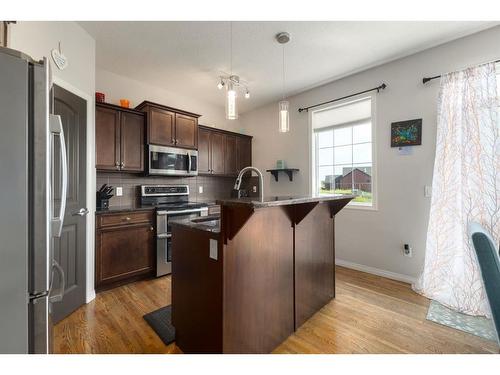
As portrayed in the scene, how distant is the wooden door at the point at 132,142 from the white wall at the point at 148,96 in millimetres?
490

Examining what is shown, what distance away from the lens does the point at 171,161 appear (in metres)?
3.36

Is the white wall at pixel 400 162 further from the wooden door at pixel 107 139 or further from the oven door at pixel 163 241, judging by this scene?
the wooden door at pixel 107 139

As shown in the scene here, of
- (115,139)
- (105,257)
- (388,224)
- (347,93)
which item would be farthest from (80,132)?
(388,224)

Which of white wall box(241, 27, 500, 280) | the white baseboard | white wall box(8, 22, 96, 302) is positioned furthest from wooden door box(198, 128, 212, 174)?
the white baseboard

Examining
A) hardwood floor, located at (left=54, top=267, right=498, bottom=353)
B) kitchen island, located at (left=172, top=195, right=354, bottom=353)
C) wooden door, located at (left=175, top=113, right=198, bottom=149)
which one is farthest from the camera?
wooden door, located at (left=175, top=113, right=198, bottom=149)

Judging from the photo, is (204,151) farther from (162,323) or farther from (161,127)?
(162,323)

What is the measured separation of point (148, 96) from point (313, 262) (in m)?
3.33

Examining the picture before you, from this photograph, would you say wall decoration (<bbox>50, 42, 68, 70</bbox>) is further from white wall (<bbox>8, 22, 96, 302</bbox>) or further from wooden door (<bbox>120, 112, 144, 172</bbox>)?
wooden door (<bbox>120, 112, 144, 172</bbox>)

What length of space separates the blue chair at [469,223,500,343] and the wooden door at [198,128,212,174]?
3.41m

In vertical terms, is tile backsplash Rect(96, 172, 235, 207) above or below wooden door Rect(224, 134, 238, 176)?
below

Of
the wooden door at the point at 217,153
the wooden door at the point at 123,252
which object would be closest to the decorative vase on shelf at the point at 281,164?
the wooden door at the point at 217,153

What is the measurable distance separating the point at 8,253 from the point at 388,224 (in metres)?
3.39

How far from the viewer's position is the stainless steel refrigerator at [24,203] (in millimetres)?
882

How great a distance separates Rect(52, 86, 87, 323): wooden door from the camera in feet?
6.59
